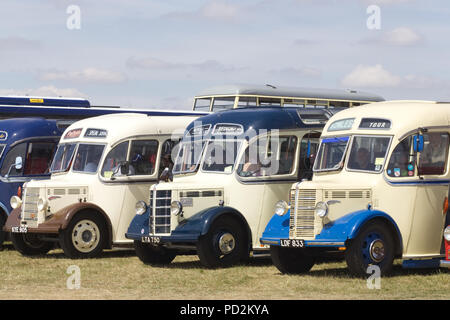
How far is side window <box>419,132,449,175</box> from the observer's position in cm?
1509

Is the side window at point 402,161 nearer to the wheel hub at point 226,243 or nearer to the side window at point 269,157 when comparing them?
the side window at point 269,157

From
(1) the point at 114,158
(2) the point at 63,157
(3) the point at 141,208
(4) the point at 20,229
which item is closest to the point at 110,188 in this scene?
(1) the point at 114,158

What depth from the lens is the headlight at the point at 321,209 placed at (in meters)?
14.5

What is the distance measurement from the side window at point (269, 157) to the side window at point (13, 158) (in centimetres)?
613

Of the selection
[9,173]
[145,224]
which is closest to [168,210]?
[145,224]

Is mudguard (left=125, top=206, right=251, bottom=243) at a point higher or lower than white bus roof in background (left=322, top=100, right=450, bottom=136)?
lower

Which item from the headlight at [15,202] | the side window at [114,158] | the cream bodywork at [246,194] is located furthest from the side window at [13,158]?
the cream bodywork at [246,194]

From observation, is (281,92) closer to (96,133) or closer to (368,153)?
(96,133)

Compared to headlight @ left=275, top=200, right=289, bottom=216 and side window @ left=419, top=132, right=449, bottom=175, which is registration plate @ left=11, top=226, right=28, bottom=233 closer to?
headlight @ left=275, top=200, right=289, bottom=216

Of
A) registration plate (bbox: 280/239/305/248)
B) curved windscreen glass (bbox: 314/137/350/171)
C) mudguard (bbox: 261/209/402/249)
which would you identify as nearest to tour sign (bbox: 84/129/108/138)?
curved windscreen glass (bbox: 314/137/350/171)

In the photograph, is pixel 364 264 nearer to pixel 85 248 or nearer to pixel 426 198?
pixel 426 198

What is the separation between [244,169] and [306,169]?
4.02 ft

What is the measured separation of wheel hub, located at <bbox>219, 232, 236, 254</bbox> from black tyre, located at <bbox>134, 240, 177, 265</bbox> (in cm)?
153
